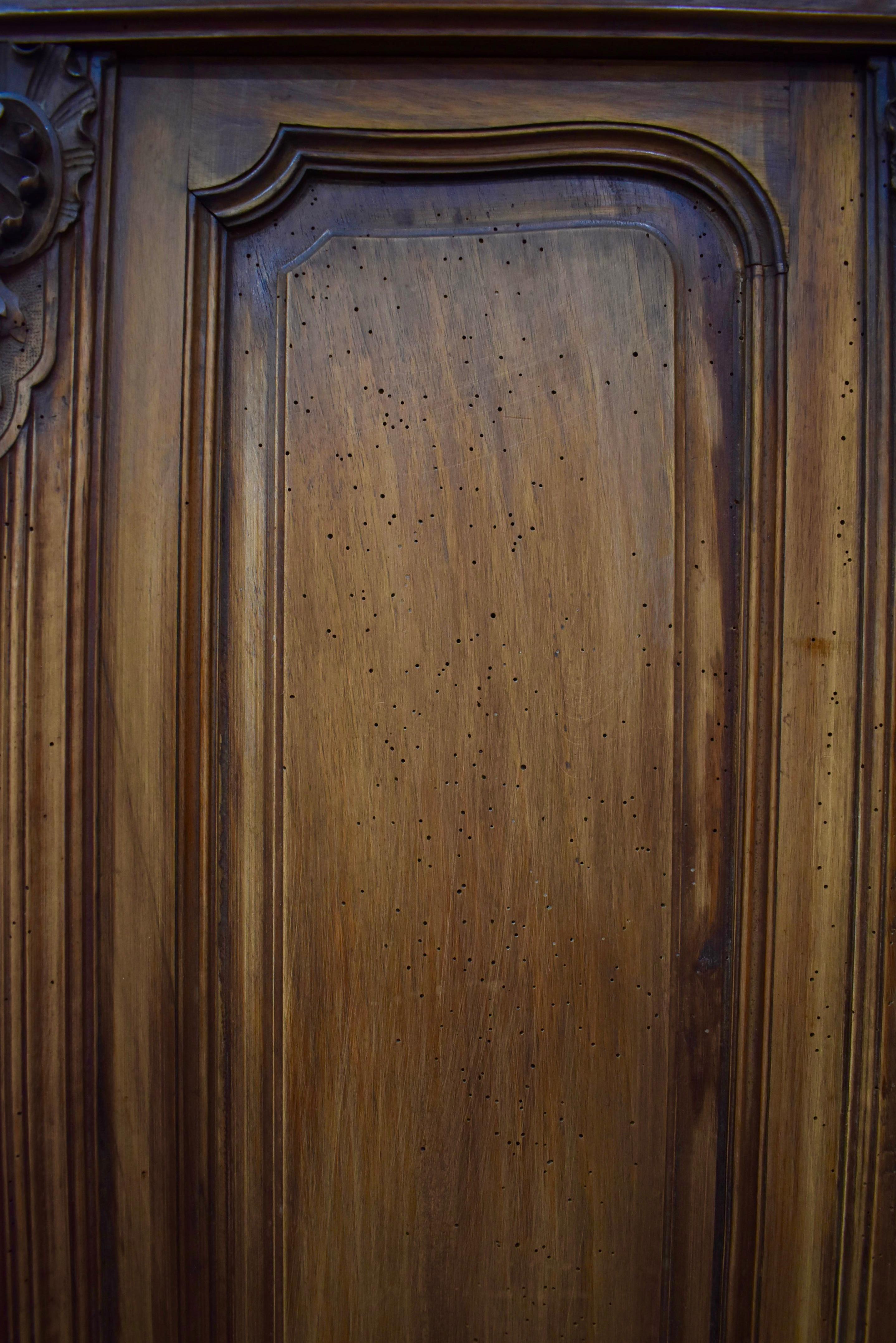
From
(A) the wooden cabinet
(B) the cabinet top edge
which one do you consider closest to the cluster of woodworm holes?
(A) the wooden cabinet

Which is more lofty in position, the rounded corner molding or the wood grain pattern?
the rounded corner molding

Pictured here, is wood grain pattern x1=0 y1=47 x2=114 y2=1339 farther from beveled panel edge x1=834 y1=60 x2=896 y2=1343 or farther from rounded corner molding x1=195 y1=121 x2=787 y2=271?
beveled panel edge x1=834 y1=60 x2=896 y2=1343

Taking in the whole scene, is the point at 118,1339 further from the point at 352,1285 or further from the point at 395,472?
the point at 395,472

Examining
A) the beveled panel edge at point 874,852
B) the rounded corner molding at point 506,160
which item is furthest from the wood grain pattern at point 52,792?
the beveled panel edge at point 874,852

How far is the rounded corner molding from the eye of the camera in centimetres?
78

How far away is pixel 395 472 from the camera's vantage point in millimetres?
803

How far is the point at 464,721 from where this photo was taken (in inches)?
31.7

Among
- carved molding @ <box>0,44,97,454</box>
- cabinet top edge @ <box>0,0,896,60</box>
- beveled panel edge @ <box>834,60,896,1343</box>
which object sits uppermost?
cabinet top edge @ <box>0,0,896,60</box>

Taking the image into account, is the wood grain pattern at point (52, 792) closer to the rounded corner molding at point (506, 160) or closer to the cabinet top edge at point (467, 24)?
the cabinet top edge at point (467, 24)

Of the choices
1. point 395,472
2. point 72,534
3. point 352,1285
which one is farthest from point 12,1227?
point 395,472

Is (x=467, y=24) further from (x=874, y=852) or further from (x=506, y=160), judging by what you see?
(x=874, y=852)

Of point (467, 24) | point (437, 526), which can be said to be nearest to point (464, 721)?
point (437, 526)

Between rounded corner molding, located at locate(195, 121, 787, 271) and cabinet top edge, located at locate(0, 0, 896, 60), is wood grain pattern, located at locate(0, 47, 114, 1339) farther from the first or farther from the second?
rounded corner molding, located at locate(195, 121, 787, 271)

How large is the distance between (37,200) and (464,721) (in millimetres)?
689
